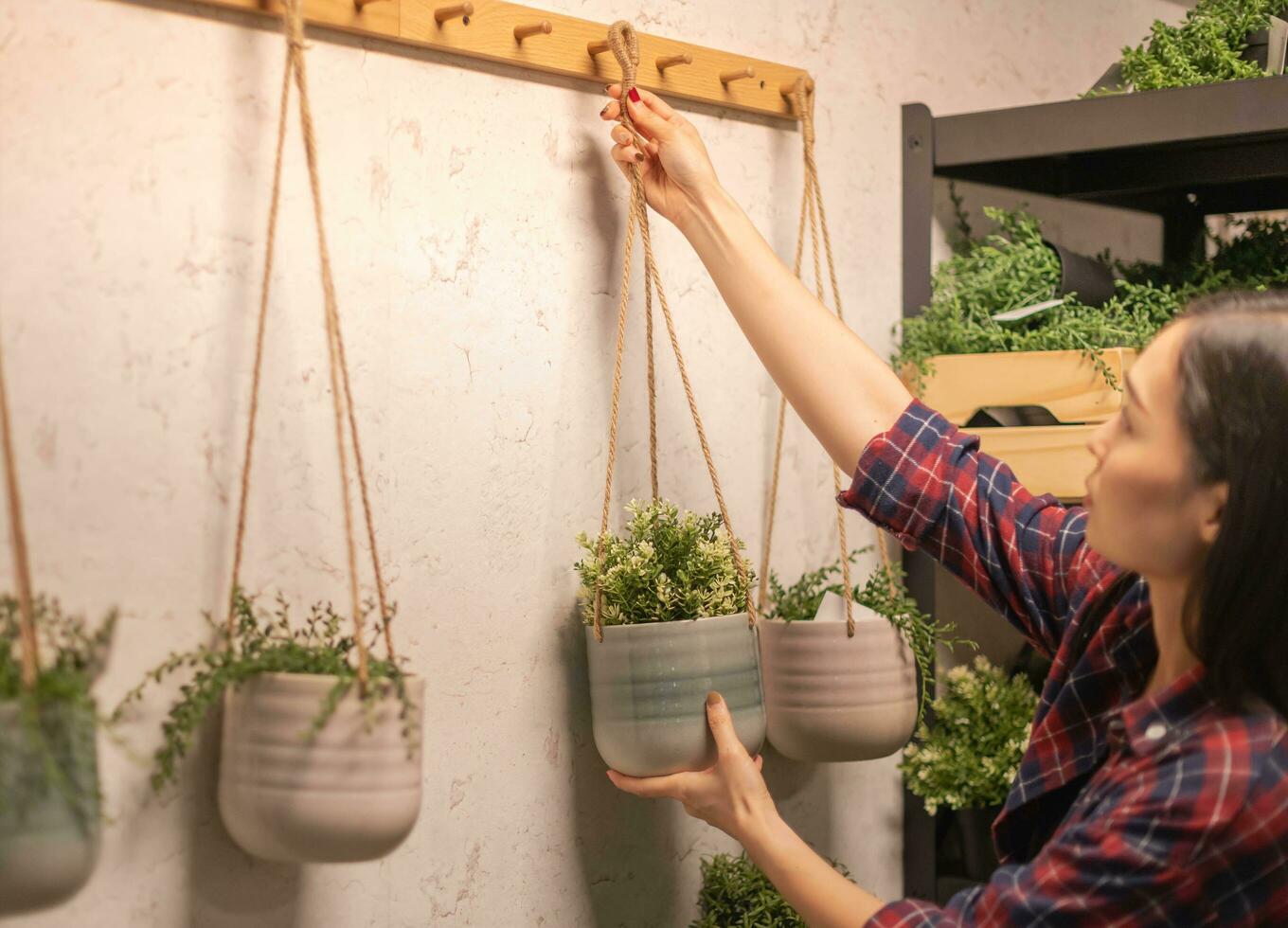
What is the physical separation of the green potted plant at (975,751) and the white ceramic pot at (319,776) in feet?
2.89

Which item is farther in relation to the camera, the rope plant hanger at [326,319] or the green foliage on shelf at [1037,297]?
the green foliage on shelf at [1037,297]

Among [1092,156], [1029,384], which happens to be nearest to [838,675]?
[1029,384]

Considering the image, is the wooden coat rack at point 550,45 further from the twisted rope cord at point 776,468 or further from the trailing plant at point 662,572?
the trailing plant at point 662,572

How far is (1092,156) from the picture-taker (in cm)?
194

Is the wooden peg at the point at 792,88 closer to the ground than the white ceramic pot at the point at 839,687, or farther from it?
farther from it

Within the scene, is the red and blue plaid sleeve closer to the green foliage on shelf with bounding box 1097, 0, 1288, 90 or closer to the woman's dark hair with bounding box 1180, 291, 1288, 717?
the woman's dark hair with bounding box 1180, 291, 1288, 717

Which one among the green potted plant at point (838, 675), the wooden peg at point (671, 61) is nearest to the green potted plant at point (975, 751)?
the green potted plant at point (838, 675)

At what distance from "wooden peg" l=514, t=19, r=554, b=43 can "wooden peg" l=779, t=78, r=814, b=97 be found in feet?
1.23

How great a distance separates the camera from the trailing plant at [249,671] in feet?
3.48

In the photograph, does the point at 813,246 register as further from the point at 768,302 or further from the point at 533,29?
the point at 533,29

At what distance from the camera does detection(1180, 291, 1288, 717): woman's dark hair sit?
95cm

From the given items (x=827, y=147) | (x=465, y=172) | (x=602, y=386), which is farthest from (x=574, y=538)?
(x=827, y=147)

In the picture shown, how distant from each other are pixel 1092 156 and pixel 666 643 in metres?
1.09

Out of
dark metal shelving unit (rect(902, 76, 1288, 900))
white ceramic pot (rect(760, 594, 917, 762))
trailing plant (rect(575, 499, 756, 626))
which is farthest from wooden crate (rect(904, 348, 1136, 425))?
trailing plant (rect(575, 499, 756, 626))
